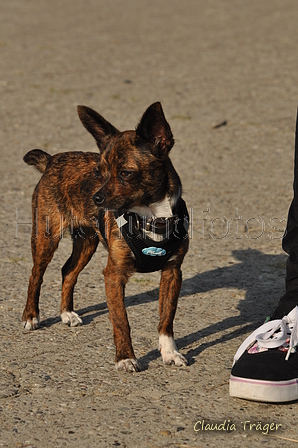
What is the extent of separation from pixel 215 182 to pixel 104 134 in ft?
12.3

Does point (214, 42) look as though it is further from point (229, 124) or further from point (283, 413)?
point (283, 413)

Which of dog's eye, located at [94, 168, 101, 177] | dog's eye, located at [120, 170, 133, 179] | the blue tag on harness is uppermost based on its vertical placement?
dog's eye, located at [120, 170, 133, 179]

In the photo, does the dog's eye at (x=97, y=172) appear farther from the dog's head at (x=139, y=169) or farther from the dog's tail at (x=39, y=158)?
the dog's tail at (x=39, y=158)

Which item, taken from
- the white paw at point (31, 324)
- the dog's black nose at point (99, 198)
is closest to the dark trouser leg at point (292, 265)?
the dog's black nose at point (99, 198)

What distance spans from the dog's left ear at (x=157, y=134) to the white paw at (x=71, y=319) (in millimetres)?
1358

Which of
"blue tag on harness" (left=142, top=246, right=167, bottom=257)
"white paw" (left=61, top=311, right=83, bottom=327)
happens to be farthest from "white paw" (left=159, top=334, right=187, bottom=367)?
"white paw" (left=61, top=311, right=83, bottom=327)

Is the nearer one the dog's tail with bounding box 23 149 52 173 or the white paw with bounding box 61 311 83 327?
the white paw with bounding box 61 311 83 327

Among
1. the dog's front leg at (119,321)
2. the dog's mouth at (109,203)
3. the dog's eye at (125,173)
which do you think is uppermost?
the dog's eye at (125,173)

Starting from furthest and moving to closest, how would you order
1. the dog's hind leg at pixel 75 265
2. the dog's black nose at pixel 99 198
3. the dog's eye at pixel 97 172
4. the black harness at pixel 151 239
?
the dog's hind leg at pixel 75 265, the dog's eye at pixel 97 172, the black harness at pixel 151 239, the dog's black nose at pixel 99 198

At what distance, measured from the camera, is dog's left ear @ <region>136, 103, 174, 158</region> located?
3953 millimetres

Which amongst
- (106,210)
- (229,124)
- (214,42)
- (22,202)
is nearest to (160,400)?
(106,210)

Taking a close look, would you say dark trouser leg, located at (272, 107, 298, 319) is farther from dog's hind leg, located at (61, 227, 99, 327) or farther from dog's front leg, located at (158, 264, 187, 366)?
dog's hind leg, located at (61, 227, 99, 327)

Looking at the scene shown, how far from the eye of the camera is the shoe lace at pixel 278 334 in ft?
12.2

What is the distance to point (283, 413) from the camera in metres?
3.49
